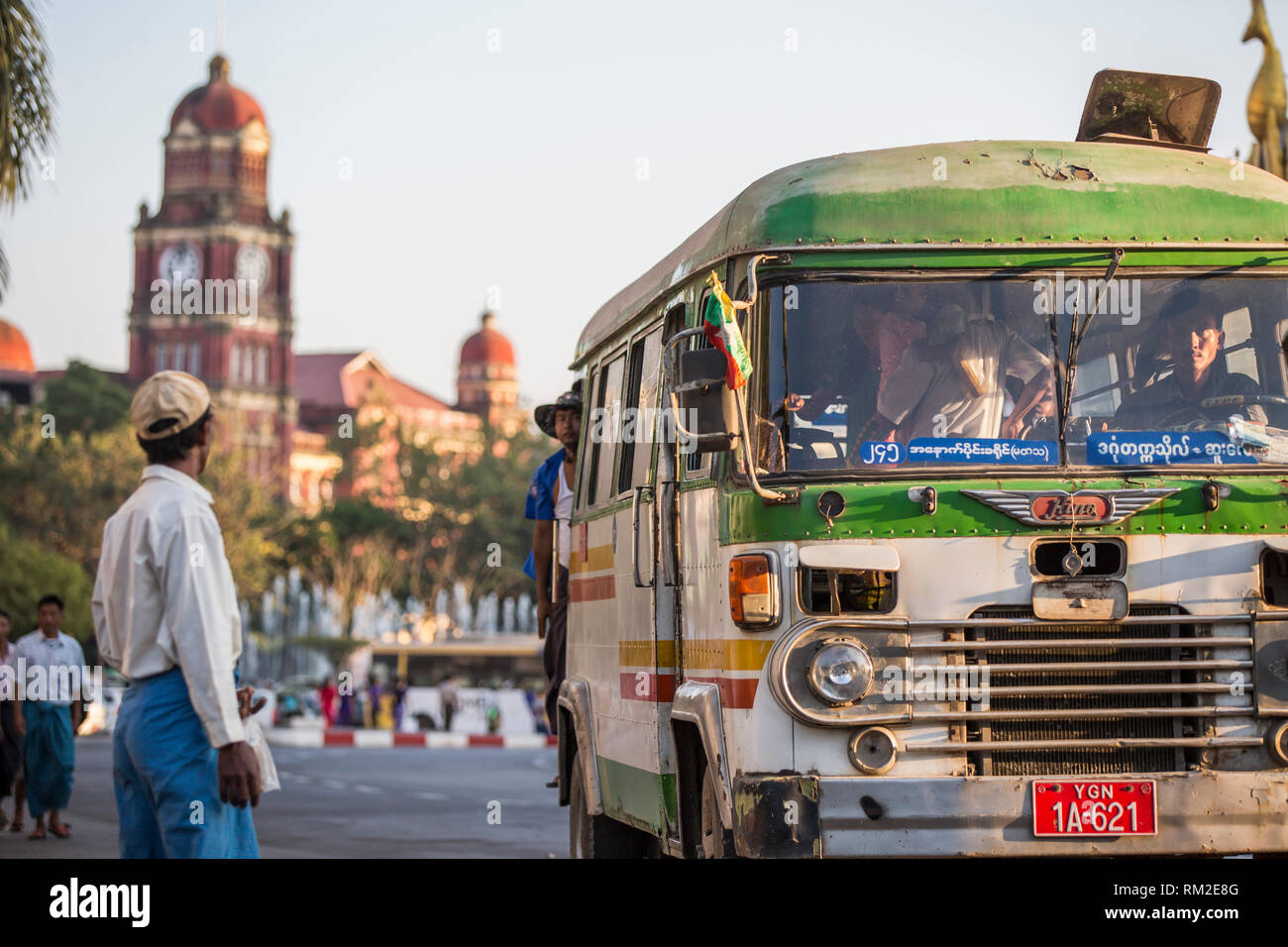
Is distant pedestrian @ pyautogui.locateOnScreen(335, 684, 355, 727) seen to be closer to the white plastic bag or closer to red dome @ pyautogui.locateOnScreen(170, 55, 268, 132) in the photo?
the white plastic bag

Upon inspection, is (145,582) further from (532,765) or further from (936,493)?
(532,765)

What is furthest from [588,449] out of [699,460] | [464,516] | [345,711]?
[464,516]

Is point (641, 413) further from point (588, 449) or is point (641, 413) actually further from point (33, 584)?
point (33, 584)

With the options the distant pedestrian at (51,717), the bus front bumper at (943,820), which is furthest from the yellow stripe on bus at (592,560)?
the distant pedestrian at (51,717)

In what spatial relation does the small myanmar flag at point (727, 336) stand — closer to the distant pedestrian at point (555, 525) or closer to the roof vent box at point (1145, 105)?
the roof vent box at point (1145, 105)

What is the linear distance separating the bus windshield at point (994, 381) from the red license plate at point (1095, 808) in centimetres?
111

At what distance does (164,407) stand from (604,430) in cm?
434

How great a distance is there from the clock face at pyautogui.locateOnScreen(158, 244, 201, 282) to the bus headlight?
90.9 metres

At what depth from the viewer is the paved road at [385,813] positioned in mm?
14555

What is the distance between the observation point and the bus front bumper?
22.2ft
